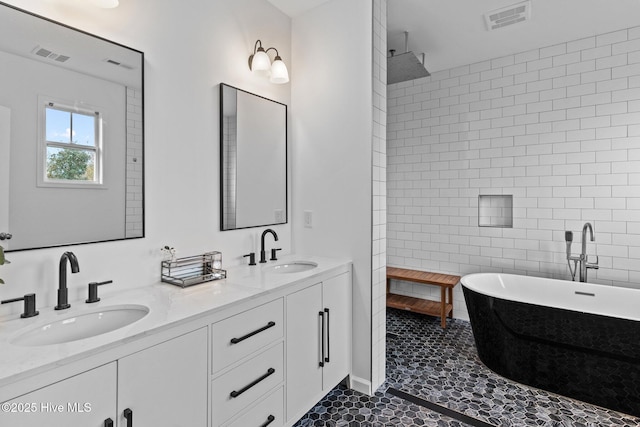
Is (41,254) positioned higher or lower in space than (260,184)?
lower

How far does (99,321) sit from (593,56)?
167 inches

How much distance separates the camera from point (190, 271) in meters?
1.91

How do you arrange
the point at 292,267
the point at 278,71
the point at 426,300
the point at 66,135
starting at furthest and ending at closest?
the point at 426,300, the point at 292,267, the point at 278,71, the point at 66,135

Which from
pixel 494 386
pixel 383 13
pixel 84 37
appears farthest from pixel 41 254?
pixel 494 386

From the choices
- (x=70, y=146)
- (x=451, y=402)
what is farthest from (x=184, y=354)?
(x=451, y=402)

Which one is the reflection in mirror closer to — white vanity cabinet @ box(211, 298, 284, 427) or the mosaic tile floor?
white vanity cabinet @ box(211, 298, 284, 427)

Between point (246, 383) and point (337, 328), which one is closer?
point (246, 383)

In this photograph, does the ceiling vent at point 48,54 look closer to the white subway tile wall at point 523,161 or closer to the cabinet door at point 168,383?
the cabinet door at point 168,383

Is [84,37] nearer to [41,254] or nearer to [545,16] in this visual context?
[41,254]

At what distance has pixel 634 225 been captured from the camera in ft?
9.62

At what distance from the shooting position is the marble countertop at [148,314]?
96 centimetres

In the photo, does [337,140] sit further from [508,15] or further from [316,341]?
[508,15]

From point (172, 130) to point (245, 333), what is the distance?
1.19 metres

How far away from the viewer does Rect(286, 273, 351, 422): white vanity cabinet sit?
73.9 inches
